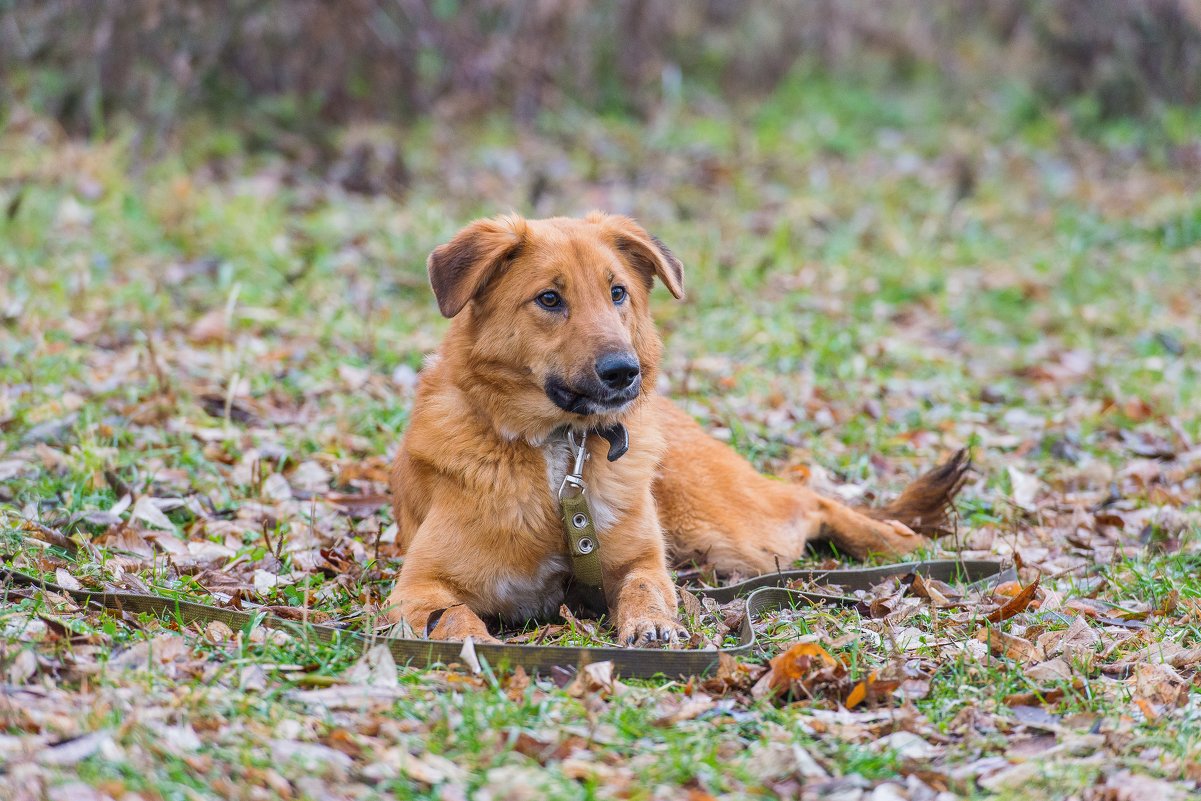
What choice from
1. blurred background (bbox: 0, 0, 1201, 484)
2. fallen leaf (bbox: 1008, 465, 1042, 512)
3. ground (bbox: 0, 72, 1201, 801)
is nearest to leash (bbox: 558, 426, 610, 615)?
ground (bbox: 0, 72, 1201, 801)

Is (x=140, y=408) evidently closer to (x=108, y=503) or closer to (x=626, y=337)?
(x=108, y=503)

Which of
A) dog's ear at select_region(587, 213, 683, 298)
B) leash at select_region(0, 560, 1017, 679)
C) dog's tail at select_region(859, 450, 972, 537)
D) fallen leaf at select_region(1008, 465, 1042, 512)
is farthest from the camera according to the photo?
fallen leaf at select_region(1008, 465, 1042, 512)

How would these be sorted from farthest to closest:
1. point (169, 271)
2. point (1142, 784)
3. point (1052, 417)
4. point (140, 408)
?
1. point (169, 271)
2. point (1052, 417)
3. point (140, 408)
4. point (1142, 784)

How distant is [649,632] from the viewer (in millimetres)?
3973

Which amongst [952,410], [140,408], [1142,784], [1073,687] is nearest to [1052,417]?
[952,410]

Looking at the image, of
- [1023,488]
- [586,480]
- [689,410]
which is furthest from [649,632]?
[689,410]

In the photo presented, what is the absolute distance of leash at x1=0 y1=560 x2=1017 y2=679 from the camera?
3.71m

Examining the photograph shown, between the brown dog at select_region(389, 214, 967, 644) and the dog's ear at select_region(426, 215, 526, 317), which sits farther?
the dog's ear at select_region(426, 215, 526, 317)

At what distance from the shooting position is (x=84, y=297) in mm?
7656

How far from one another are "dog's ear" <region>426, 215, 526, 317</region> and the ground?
3.64 feet

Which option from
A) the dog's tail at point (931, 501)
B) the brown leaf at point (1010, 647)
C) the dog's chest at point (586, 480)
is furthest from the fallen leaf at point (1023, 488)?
the dog's chest at point (586, 480)

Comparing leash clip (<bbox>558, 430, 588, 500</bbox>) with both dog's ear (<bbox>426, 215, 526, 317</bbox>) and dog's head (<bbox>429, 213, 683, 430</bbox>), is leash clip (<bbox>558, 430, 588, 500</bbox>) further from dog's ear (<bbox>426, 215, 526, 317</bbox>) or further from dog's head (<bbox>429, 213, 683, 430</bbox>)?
dog's ear (<bbox>426, 215, 526, 317</bbox>)

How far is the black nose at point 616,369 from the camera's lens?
4152 mm

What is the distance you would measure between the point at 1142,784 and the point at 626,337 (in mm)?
2063
